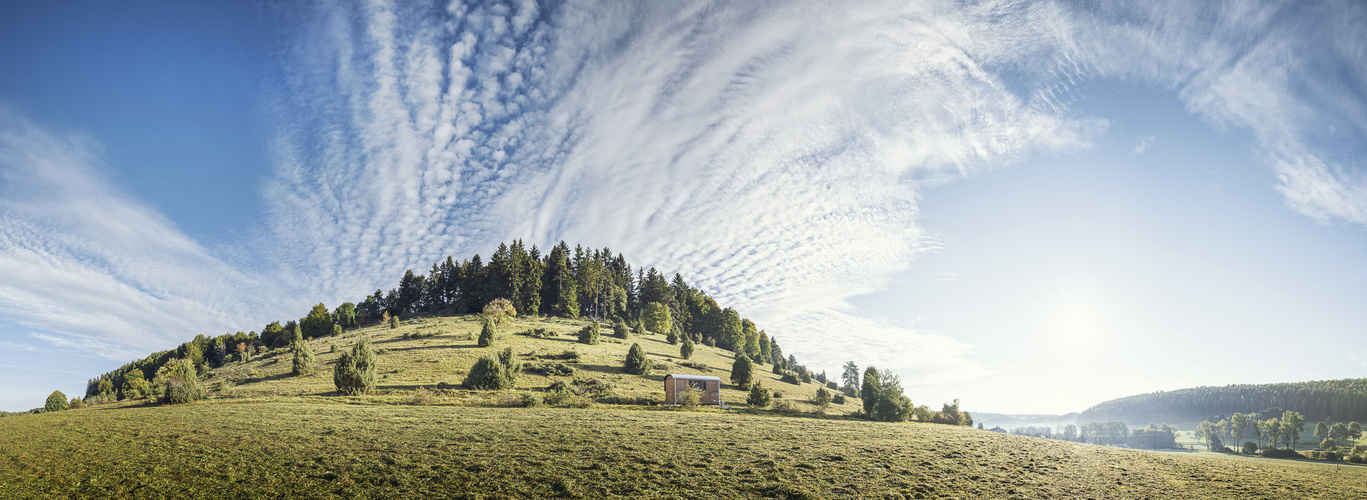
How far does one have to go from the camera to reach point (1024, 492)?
835 inches

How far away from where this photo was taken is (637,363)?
2451 inches

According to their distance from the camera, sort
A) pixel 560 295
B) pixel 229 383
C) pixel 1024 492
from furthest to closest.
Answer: pixel 560 295
pixel 229 383
pixel 1024 492

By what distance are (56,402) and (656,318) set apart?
80.0 metres

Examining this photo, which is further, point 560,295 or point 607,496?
point 560,295

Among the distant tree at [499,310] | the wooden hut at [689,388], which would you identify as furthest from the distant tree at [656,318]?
the wooden hut at [689,388]

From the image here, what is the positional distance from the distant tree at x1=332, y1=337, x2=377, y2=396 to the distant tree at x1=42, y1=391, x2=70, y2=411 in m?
29.3

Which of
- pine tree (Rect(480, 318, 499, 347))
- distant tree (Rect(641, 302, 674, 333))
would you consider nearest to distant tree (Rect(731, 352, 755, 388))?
pine tree (Rect(480, 318, 499, 347))

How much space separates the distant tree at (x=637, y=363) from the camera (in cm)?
6200

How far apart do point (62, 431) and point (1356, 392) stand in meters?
231

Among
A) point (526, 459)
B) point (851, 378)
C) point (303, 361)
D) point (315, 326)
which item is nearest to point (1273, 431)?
point (851, 378)

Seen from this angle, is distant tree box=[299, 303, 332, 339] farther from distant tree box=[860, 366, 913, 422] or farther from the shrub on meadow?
distant tree box=[860, 366, 913, 422]

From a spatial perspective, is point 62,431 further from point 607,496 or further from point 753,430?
point 753,430

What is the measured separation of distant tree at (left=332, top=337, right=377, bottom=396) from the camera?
4334 cm

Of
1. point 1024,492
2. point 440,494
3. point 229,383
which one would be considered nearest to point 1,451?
point 440,494
